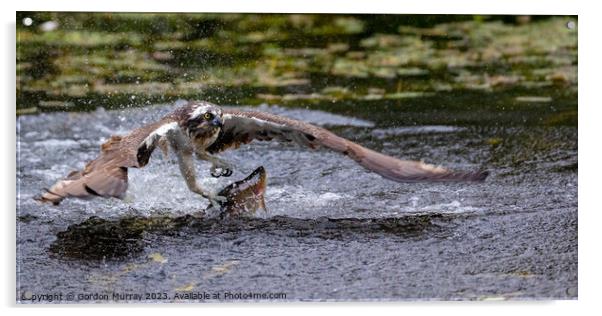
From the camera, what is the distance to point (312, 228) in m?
5.95

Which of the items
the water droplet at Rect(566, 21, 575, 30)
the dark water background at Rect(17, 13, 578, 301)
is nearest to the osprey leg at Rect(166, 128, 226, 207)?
the dark water background at Rect(17, 13, 578, 301)

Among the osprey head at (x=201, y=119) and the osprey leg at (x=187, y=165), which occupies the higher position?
the osprey head at (x=201, y=119)

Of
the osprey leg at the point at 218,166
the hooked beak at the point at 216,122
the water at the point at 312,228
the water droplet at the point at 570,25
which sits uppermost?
the water droplet at the point at 570,25

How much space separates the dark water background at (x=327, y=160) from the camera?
5.73 metres

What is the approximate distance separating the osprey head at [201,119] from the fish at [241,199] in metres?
0.33

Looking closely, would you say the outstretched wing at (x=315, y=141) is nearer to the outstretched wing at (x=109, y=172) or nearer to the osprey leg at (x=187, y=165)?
the osprey leg at (x=187, y=165)

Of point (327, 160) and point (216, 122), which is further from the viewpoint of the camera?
point (327, 160)

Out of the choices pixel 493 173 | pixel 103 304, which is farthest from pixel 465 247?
pixel 103 304

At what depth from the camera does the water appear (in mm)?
5695

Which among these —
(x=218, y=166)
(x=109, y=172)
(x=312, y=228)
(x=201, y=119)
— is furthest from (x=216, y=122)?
(x=109, y=172)

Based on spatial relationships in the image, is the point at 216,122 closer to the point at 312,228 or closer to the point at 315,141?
the point at 315,141

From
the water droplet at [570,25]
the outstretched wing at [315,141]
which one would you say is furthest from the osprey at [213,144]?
the water droplet at [570,25]

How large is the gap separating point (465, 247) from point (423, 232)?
0.69ft

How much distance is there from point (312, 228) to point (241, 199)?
370 mm
